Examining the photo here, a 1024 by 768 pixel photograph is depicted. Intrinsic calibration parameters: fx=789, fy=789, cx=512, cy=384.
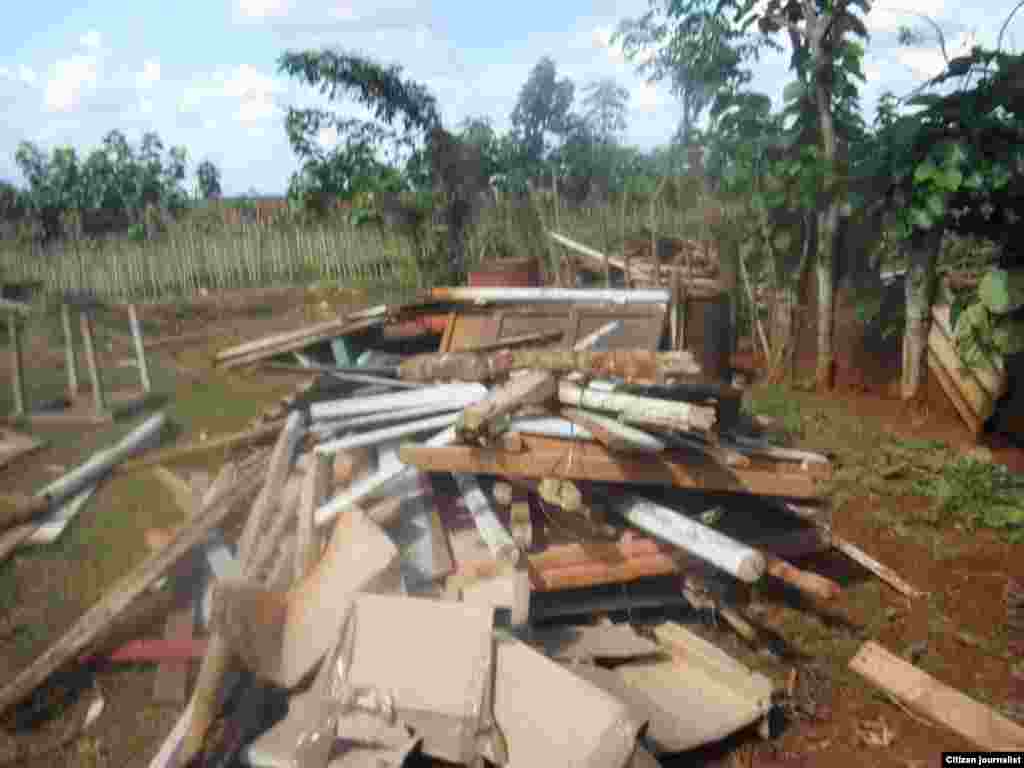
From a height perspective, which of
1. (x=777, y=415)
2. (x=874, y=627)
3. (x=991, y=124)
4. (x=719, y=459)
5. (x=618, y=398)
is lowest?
(x=874, y=627)

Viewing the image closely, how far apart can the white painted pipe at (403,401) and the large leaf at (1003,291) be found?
436 cm

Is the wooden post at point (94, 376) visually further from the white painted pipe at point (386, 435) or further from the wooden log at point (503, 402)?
the wooden log at point (503, 402)

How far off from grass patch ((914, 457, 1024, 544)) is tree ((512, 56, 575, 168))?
1256cm

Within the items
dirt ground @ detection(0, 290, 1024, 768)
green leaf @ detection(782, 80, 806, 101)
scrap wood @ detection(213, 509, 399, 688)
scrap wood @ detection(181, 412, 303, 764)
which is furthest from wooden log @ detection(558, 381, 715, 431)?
green leaf @ detection(782, 80, 806, 101)

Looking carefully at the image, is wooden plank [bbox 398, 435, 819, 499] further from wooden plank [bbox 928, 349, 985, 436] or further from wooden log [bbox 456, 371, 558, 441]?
wooden plank [bbox 928, 349, 985, 436]

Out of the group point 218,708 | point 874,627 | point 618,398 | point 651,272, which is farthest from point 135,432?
point 651,272

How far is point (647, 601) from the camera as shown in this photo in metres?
4.34

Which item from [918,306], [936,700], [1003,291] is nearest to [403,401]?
[936,700]

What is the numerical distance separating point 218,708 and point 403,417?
209 cm

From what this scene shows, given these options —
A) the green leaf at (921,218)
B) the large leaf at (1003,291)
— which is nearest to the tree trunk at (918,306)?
the green leaf at (921,218)

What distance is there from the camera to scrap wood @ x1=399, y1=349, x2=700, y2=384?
4141 mm

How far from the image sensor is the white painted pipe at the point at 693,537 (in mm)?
3674

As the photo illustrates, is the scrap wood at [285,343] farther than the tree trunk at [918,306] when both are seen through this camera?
No

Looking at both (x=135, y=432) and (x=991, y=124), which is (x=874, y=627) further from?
(x=135, y=432)
